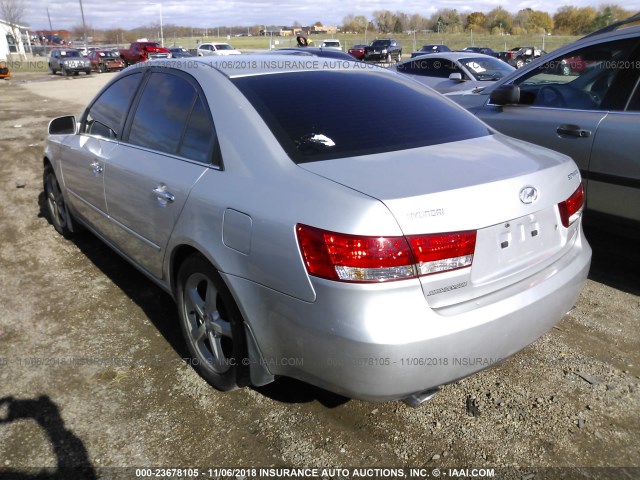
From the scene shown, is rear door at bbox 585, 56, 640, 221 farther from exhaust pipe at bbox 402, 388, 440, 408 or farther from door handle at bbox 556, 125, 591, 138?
exhaust pipe at bbox 402, 388, 440, 408

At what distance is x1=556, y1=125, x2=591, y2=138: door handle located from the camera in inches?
151

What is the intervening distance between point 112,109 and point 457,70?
8.21 metres

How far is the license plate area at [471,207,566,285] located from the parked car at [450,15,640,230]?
1553 mm

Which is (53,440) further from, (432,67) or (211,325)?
(432,67)

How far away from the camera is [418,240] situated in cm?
196

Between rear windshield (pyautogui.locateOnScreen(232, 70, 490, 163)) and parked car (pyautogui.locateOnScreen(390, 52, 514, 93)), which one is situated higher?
rear windshield (pyautogui.locateOnScreen(232, 70, 490, 163))

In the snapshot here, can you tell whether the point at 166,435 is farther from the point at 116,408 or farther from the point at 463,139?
the point at 463,139

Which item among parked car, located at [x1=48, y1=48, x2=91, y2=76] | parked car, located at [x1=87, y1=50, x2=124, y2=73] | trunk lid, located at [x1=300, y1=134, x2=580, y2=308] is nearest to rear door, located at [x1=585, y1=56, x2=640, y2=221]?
trunk lid, located at [x1=300, y1=134, x2=580, y2=308]

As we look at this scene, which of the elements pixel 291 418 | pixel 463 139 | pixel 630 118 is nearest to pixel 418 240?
pixel 463 139

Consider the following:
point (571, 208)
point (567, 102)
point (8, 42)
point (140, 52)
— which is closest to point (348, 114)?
point (571, 208)

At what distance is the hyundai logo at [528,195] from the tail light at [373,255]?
390mm

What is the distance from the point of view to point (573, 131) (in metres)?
3.92

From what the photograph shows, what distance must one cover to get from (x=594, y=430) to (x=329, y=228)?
1.65 metres

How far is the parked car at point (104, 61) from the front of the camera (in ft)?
117
